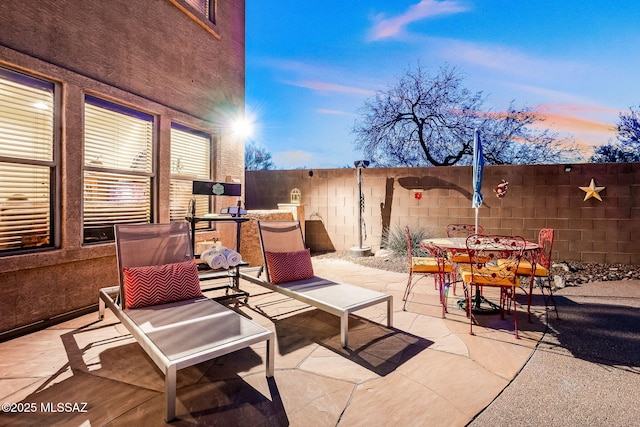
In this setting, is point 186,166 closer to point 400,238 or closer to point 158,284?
point 158,284

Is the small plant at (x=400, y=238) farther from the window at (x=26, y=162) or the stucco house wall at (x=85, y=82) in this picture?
the window at (x=26, y=162)

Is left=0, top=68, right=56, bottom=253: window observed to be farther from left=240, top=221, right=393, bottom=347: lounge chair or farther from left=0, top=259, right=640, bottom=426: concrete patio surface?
left=240, top=221, right=393, bottom=347: lounge chair

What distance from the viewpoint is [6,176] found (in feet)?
11.0

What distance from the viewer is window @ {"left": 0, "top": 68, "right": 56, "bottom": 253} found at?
3.33 m

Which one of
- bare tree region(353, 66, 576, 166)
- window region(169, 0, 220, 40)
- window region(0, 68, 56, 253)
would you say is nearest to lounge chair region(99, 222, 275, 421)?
window region(0, 68, 56, 253)

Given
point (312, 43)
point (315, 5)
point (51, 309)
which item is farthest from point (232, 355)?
point (312, 43)

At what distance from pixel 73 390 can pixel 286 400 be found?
1.52 metres

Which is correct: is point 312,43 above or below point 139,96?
above

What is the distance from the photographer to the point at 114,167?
14.7ft

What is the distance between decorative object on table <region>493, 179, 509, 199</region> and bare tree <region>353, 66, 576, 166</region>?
6.92 m

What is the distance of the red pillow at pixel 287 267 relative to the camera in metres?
3.85

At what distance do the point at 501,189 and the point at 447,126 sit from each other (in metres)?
7.30

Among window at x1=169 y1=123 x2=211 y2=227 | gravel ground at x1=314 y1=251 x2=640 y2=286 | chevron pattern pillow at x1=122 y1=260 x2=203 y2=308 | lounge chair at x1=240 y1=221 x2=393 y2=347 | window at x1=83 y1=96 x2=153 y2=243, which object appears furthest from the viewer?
gravel ground at x1=314 y1=251 x2=640 y2=286

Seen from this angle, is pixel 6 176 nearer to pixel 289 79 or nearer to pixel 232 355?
pixel 232 355
